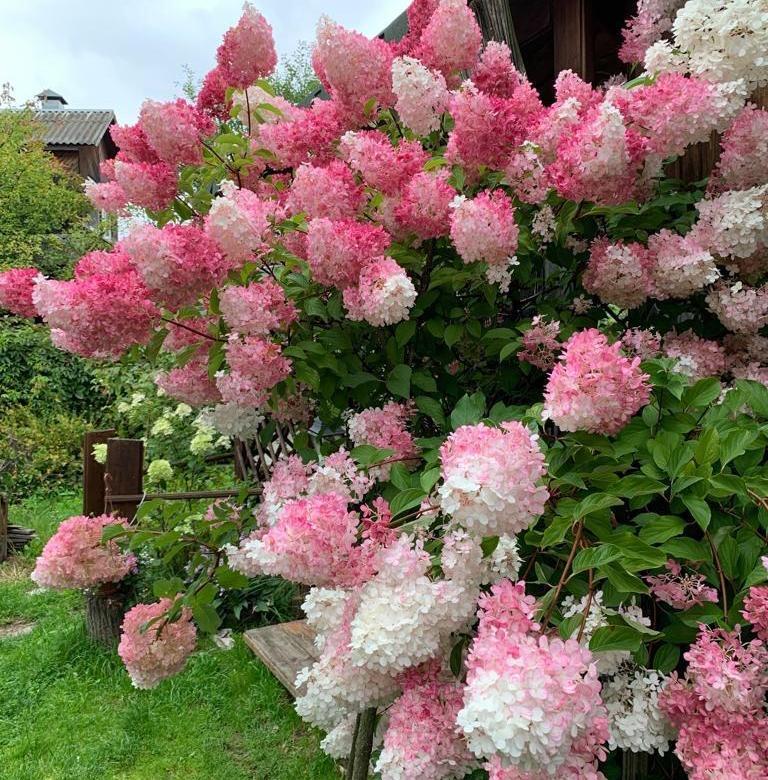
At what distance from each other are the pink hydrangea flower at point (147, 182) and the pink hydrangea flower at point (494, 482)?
1.35m

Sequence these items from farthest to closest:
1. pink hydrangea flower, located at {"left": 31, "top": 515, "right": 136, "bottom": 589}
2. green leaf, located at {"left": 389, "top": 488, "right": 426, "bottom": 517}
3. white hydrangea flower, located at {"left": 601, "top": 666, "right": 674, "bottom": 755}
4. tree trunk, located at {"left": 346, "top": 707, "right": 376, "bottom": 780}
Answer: pink hydrangea flower, located at {"left": 31, "top": 515, "right": 136, "bottom": 589} → tree trunk, located at {"left": 346, "top": 707, "right": 376, "bottom": 780} → green leaf, located at {"left": 389, "top": 488, "right": 426, "bottom": 517} → white hydrangea flower, located at {"left": 601, "top": 666, "right": 674, "bottom": 755}

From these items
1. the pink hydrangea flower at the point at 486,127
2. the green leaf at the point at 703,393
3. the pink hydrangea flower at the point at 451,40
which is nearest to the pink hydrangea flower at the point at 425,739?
the green leaf at the point at 703,393

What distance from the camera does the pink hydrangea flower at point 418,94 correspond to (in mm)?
1571

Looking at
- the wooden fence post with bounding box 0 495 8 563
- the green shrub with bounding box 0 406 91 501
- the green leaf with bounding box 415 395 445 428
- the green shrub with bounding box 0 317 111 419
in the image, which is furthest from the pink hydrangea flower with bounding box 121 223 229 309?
the green shrub with bounding box 0 317 111 419

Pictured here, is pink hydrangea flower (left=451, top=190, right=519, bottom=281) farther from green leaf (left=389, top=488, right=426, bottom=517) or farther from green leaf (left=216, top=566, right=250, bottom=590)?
green leaf (left=216, top=566, right=250, bottom=590)

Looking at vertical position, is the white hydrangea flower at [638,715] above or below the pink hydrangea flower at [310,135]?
below

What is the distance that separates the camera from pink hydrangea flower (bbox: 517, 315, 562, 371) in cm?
151

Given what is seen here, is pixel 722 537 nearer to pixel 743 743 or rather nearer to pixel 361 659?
pixel 743 743

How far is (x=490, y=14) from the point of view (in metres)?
2.29

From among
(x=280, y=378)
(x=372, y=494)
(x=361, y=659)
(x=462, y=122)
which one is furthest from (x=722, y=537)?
(x=462, y=122)

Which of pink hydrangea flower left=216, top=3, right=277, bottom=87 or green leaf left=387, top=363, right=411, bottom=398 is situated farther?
pink hydrangea flower left=216, top=3, right=277, bottom=87

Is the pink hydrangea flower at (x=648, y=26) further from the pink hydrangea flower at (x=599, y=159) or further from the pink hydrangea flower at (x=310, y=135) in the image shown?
the pink hydrangea flower at (x=310, y=135)

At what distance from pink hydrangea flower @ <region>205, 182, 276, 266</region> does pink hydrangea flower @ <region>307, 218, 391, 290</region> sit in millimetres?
122

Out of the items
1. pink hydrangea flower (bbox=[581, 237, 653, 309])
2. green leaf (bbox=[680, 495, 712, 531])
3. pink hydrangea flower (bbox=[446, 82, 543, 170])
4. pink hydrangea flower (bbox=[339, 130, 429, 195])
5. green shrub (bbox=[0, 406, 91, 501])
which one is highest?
pink hydrangea flower (bbox=[446, 82, 543, 170])
